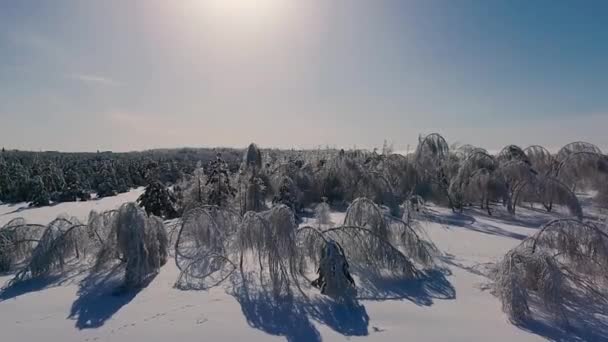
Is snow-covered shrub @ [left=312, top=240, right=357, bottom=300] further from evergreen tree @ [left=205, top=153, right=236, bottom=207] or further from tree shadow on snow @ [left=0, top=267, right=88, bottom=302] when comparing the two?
evergreen tree @ [left=205, top=153, right=236, bottom=207]

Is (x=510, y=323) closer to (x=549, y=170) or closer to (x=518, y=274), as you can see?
(x=518, y=274)

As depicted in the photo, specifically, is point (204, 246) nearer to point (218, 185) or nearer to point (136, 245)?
point (136, 245)

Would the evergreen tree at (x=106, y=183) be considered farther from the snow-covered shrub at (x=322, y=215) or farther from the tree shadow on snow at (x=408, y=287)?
the tree shadow on snow at (x=408, y=287)

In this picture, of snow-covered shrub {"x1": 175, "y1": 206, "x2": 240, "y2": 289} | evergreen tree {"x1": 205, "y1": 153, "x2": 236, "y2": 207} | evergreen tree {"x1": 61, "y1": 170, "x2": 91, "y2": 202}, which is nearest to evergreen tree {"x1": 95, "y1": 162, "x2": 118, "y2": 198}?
evergreen tree {"x1": 61, "y1": 170, "x2": 91, "y2": 202}

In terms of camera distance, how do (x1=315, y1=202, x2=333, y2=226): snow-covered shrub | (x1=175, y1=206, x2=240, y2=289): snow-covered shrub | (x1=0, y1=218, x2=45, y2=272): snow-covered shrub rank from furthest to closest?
(x1=315, y1=202, x2=333, y2=226): snow-covered shrub < (x1=0, y1=218, x2=45, y2=272): snow-covered shrub < (x1=175, y1=206, x2=240, y2=289): snow-covered shrub

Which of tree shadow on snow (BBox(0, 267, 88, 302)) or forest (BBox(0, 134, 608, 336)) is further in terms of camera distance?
tree shadow on snow (BBox(0, 267, 88, 302))

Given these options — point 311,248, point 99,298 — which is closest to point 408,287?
point 311,248

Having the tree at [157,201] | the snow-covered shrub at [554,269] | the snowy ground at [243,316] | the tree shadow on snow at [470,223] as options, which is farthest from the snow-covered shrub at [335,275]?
the tree at [157,201]
